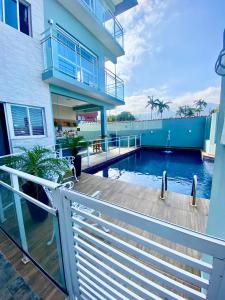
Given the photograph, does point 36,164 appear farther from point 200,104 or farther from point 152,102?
point 200,104

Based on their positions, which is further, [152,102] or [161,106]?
[161,106]

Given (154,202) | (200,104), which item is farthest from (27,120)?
(200,104)

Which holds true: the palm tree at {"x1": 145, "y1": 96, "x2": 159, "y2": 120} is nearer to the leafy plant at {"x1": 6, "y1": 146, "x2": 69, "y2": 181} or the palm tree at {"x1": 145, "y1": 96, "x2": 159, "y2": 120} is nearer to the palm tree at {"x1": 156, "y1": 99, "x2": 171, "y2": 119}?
the palm tree at {"x1": 156, "y1": 99, "x2": 171, "y2": 119}

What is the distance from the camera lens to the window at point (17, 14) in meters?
4.06

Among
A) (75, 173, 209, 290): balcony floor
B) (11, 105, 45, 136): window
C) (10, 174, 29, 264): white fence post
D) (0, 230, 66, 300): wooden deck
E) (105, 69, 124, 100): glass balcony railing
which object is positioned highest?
(105, 69, 124, 100): glass balcony railing

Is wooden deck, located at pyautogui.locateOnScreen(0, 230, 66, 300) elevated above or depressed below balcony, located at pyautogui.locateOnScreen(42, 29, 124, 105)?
below

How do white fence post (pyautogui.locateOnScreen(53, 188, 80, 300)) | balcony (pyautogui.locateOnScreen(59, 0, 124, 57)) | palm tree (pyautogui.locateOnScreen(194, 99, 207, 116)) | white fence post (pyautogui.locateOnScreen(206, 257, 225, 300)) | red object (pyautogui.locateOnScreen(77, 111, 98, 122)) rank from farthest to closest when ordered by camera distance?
palm tree (pyautogui.locateOnScreen(194, 99, 207, 116)) → red object (pyautogui.locateOnScreen(77, 111, 98, 122)) → balcony (pyautogui.locateOnScreen(59, 0, 124, 57)) → white fence post (pyautogui.locateOnScreen(53, 188, 80, 300)) → white fence post (pyautogui.locateOnScreen(206, 257, 225, 300))

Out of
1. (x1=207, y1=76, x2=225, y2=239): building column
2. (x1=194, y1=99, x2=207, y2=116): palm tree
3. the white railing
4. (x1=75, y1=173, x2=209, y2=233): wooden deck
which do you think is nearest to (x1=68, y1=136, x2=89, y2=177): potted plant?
(x1=75, y1=173, x2=209, y2=233): wooden deck

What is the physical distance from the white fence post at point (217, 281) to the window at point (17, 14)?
6.23 metres

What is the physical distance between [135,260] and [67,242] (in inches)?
22.4

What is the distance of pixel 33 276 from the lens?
1607 millimetres

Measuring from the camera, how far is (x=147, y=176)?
629 cm

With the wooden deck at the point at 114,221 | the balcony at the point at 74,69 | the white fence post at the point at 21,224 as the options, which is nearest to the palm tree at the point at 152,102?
the balcony at the point at 74,69

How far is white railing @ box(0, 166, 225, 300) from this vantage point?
0.62m
